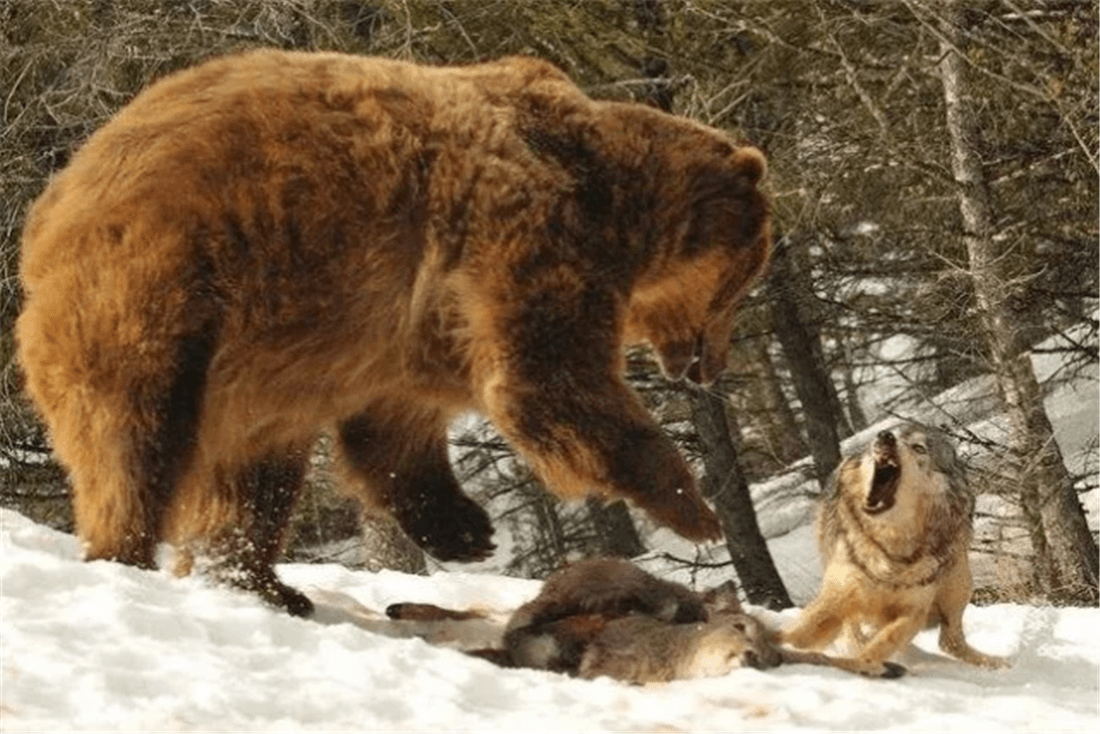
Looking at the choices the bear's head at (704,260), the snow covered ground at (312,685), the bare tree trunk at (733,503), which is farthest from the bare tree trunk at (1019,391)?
the snow covered ground at (312,685)

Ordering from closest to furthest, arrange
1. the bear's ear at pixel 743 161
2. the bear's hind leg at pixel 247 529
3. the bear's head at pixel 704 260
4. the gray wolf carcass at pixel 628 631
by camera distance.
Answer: the gray wolf carcass at pixel 628 631
the bear's hind leg at pixel 247 529
the bear's head at pixel 704 260
the bear's ear at pixel 743 161

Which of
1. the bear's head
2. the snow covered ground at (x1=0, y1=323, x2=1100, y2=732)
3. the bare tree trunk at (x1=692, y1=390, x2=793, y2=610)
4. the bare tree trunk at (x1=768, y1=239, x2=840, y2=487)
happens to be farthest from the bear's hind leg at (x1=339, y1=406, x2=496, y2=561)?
the bare tree trunk at (x1=768, y1=239, x2=840, y2=487)

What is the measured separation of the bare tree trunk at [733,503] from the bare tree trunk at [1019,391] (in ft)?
9.80

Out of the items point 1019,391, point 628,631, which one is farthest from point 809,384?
point 628,631

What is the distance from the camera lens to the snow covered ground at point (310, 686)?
4.22 meters

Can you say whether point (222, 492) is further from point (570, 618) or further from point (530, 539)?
point (530, 539)

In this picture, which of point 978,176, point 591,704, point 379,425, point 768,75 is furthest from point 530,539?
point 591,704

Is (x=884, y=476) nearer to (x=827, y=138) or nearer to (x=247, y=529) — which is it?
(x=247, y=529)

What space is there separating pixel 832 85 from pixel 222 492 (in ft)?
29.7

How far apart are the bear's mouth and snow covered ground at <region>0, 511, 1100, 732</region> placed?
24.3 inches

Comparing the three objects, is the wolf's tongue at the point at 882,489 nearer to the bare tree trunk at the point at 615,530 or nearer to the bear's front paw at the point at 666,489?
the bear's front paw at the point at 666,489

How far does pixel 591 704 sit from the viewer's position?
4.71 metres

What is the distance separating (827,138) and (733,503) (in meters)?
3.97

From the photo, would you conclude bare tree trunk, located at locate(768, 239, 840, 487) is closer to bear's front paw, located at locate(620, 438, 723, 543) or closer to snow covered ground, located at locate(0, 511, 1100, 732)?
bear's front paw, located at locate(620, 438, 723, 543)
